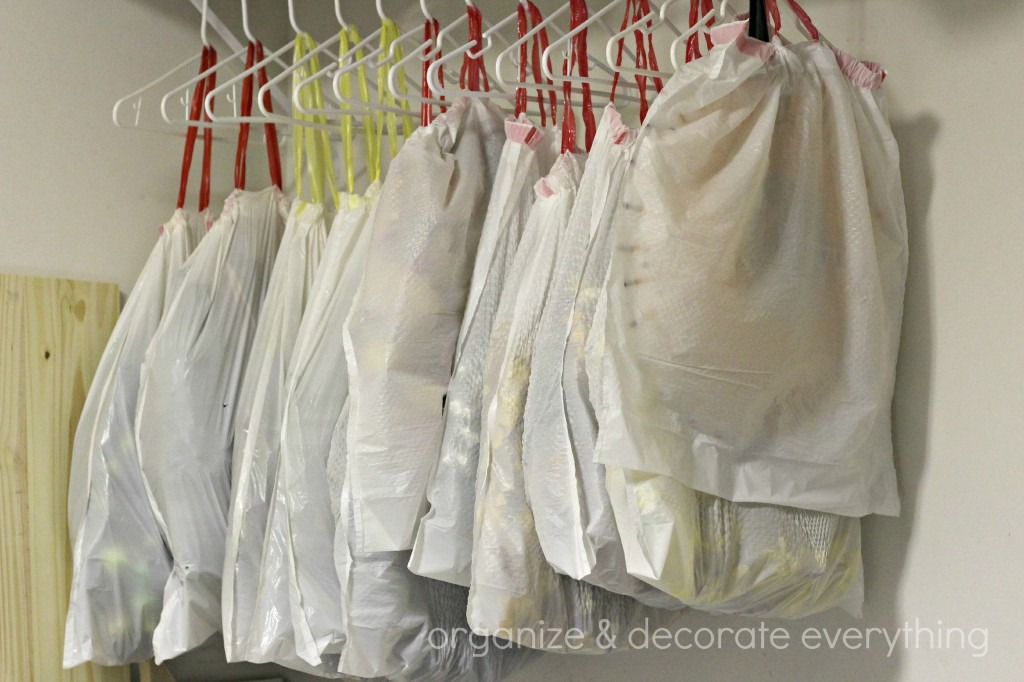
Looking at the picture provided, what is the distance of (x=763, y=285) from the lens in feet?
2.63

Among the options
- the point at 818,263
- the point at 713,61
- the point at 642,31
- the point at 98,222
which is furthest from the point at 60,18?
the point at 818,263

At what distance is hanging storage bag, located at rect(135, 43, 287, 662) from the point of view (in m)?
1.22

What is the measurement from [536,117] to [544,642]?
0.72 m

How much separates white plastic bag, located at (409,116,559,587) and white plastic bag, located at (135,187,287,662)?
457mm

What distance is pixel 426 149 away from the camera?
1.00 m

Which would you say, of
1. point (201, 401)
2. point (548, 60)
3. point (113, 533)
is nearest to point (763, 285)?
point (548, 60)

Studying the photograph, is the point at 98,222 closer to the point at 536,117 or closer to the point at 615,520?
the point at 536,117

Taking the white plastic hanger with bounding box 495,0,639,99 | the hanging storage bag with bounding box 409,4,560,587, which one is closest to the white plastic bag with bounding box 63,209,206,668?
the hanging storage bag with bounding box 409,4,560,587

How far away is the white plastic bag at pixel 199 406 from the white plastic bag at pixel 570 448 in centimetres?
60

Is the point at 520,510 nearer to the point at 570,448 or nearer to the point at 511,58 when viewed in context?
the point at 570,448

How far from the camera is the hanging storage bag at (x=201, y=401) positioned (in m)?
1.22

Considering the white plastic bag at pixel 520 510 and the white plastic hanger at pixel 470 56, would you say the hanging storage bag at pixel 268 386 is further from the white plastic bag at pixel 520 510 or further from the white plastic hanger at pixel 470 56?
the white plastic bag at pixel 520 510

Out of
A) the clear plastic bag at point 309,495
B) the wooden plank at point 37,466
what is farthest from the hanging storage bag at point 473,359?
the wooden plank at point 37,466

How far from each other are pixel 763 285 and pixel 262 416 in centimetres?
66
